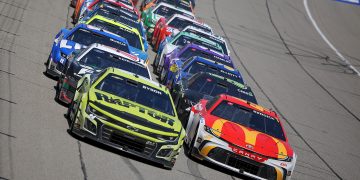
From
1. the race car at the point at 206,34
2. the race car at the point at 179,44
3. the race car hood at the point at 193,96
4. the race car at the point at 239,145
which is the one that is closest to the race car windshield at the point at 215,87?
the race car hood at the point at 193,96

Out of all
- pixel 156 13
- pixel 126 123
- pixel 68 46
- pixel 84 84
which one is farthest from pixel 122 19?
pixel 126 123

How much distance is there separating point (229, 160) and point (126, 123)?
2418 mm

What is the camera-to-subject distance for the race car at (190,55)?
2295 centimetres

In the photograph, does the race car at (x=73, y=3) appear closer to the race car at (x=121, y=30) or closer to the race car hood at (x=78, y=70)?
the race car at (x=121, y=30)

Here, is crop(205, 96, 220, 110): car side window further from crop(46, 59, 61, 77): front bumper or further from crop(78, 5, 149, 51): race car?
crop(78, 5, 149, 51): race car

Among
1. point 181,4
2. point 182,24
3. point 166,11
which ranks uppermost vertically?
point 182,24

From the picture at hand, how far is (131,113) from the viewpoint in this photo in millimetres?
14375

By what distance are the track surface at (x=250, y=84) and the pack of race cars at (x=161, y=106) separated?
375mm

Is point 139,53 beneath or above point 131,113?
beneath

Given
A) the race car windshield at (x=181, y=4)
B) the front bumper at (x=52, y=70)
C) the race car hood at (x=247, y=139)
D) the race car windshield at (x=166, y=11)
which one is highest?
the race car hood at (x=247, y=139)

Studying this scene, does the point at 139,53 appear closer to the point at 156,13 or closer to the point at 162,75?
the point at 162,75

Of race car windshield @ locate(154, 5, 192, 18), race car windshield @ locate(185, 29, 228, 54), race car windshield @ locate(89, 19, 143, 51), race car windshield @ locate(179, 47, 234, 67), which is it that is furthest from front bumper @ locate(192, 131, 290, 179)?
race car windshield @ locate(154, 5, 192, 18)

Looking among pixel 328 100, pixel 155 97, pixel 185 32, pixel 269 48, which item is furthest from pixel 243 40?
pixel 155 97

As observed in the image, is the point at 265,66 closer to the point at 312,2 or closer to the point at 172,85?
the point at 172,85
